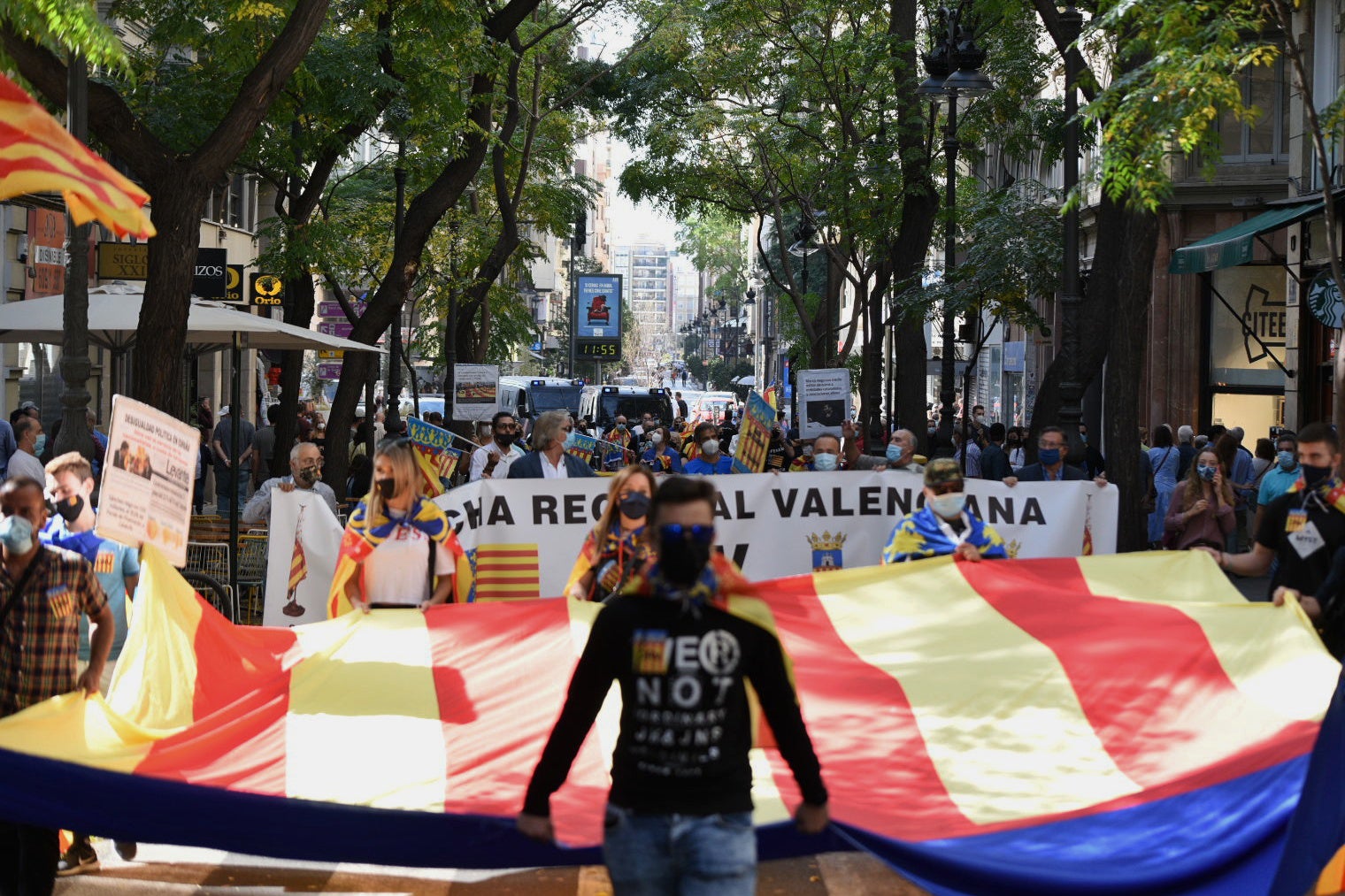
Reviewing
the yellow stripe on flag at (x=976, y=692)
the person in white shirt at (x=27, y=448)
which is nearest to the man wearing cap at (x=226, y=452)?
the person in white shirt at (x=27, y=448)

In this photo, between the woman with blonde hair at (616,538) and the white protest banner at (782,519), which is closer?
the woman with blonde hair at (616,538)

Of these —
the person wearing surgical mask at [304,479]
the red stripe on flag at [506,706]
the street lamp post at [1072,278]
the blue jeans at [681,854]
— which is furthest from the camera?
the street lamp post at [1072,278]

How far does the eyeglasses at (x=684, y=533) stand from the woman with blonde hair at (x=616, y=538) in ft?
13.5

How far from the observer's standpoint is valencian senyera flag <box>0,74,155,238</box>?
20.9 ft

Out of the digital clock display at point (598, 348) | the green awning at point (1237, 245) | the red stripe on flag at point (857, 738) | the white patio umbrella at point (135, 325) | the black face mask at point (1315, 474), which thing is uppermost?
the digital clock display at point (598, 348)

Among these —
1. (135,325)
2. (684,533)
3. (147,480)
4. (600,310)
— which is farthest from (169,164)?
(600,310)

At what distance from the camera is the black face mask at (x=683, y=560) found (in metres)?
4.61

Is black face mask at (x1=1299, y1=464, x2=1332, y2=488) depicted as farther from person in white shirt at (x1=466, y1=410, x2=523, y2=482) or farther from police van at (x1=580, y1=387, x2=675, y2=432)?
police van at (x1=580, y1=387, x2=675, y2=432)

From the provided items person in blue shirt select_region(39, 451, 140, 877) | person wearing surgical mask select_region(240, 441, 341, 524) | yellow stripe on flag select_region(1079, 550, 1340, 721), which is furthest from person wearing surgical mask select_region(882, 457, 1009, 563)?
person wearing surgical mask select_region(240, 441, 341, 524)

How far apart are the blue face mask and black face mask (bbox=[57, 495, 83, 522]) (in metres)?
1.84

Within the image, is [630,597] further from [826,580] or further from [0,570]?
[826,580]

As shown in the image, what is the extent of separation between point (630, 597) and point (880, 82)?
81.2ft

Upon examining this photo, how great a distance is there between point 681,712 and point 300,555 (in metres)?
7.68

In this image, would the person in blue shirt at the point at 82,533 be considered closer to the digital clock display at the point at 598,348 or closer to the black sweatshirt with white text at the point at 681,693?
the black sweatshirt with white text at the point at 681,693
